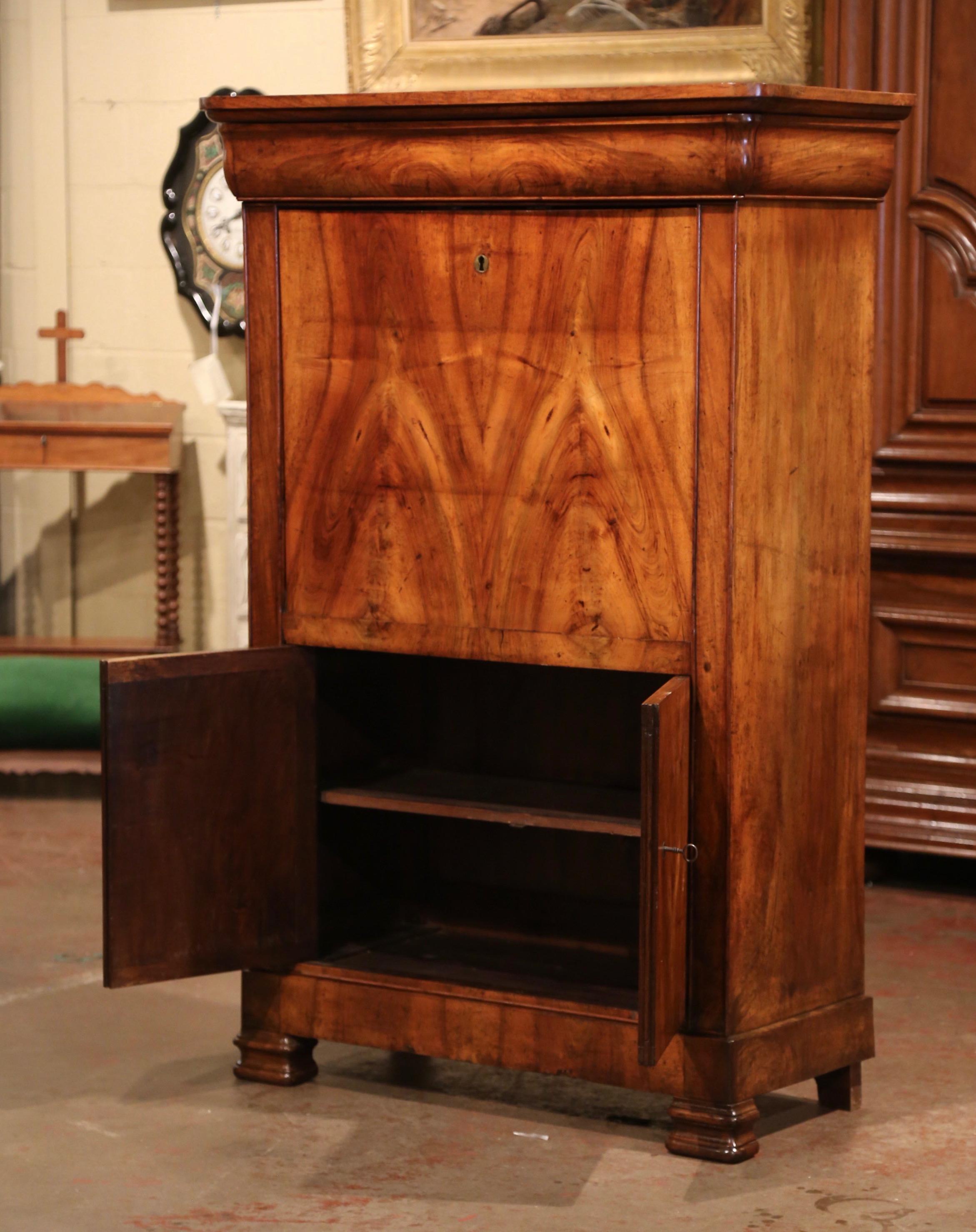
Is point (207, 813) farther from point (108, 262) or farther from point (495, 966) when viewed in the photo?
point (108, 262)

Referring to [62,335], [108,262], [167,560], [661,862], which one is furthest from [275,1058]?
[108,262]

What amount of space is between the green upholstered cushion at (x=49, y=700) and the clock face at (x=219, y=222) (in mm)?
1203

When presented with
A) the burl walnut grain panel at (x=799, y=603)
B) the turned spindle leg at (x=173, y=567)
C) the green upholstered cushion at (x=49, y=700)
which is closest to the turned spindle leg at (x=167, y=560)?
the turned spindle leg at (x=173, y=567)

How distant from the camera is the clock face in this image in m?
4.82

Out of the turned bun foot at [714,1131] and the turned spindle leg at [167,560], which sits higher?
the turned spindle leg at [167,560]

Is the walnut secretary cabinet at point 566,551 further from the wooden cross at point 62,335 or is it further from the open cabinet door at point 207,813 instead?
the wooden cross at point 62,335

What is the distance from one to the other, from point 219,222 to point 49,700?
1.42m

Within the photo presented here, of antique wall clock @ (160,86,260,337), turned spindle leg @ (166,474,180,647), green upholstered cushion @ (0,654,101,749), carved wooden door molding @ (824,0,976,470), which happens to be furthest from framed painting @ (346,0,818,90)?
green upholstered cushion @ (0,654,101,749)

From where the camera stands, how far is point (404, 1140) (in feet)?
8.07

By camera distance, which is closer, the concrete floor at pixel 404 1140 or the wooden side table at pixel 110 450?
the concrete floor at pixel 404 1140

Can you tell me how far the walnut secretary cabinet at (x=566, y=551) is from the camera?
7.56 ft

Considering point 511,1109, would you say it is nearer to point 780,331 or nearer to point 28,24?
point 780,331

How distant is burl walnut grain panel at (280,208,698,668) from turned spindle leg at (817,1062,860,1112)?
2.45 feet

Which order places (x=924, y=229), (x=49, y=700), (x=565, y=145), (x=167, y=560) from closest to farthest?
(x=565, y=145) < (x=924, y=229) < (x=49, y=700) < (x=167, y=560)
